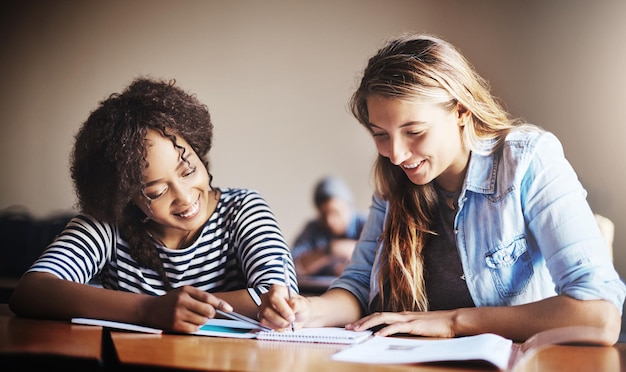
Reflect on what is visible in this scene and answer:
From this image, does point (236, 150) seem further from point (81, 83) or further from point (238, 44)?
point (81, 83)

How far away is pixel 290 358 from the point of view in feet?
3.45

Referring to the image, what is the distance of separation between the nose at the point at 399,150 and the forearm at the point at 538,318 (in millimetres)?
321

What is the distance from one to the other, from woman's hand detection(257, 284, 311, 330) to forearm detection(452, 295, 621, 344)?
294 mm

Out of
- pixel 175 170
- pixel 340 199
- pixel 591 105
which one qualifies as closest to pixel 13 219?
pixel 340 199

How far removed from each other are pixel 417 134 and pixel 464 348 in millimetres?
509

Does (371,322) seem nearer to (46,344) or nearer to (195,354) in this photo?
(195,354)

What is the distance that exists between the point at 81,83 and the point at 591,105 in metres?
2.73

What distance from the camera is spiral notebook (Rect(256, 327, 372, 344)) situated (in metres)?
1.22

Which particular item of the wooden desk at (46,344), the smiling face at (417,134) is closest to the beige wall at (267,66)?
the smiling face at (417,134)

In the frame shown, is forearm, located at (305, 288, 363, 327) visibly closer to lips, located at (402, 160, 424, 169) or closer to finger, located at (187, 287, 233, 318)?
finger, located at (187, 287, 233, 318)

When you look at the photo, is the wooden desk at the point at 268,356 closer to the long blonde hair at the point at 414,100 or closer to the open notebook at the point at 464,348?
the open notebook at the point at 464,348

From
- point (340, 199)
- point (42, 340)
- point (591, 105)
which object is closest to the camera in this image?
point (42, 340)

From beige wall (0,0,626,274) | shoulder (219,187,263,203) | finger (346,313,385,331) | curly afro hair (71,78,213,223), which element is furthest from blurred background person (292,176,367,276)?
finger (346,313,385,331)

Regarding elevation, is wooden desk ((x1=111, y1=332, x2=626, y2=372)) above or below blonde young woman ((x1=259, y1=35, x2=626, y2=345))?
below
